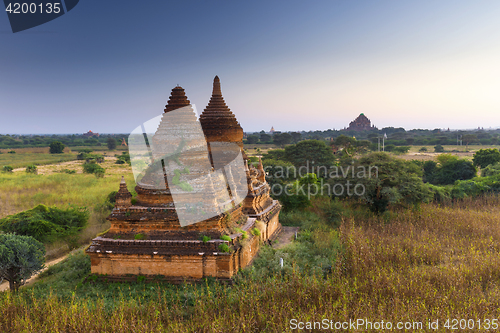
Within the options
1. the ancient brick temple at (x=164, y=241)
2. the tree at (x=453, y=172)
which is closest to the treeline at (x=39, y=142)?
the tree at (x=453, y=172)

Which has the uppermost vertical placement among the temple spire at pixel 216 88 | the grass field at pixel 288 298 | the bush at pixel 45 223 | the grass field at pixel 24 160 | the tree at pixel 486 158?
the temple spire at pixel 216 88

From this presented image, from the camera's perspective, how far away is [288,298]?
9.08 meters

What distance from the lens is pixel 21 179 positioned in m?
31.4

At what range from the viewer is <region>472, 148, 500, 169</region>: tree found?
123 ft

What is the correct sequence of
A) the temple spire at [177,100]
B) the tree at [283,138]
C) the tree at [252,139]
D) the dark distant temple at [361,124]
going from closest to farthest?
the temple spire at [177,100] → the tree at [283,138] → the tree at [252,139] → the dark distant temple at [361,124]

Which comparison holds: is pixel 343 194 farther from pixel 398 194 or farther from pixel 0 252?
pixel 0 252

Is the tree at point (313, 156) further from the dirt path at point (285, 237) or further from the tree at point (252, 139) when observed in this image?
the tree at point (252, 139)

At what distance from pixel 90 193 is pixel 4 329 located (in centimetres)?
2085

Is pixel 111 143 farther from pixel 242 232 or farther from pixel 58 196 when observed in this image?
pixel 242 232

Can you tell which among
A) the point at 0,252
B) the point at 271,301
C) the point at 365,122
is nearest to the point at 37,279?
the point at 0,252

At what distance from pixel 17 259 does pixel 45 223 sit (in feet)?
20.1

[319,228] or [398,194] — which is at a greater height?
[398,194]

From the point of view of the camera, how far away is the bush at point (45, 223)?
15664 millimetres

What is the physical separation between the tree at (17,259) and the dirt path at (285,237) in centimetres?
1022
